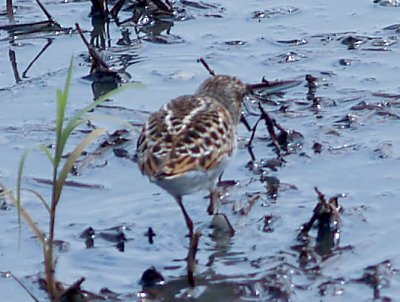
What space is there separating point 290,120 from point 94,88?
1576 mm

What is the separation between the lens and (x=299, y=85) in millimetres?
9352

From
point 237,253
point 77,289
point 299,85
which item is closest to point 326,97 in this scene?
point 299,85

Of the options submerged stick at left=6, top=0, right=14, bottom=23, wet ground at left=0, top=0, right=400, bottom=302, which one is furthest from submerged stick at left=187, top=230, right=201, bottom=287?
submerged stick at left=6, top=0, right=14, bottom=23

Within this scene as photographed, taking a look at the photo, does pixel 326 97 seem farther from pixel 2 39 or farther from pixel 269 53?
pixel 2 39

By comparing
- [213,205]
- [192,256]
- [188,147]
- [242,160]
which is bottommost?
[242,160]

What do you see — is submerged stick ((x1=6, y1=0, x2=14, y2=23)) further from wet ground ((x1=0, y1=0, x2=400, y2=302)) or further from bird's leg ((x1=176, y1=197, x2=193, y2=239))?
bird's leg ((x1=176, y1=197, x2=193, y2=239))

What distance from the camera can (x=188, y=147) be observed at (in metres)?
6.62

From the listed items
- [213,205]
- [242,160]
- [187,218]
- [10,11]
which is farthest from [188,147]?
[10,11]

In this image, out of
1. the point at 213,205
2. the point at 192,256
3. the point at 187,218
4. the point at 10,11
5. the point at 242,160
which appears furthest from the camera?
the point at 10,11

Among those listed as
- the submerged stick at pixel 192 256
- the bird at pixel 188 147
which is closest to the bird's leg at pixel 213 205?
the bird at pixel 188 147

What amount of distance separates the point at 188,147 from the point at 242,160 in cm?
→ 156

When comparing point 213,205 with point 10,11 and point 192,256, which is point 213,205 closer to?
point 192,256

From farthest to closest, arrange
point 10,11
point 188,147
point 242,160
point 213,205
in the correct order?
point 10,11 < point 242,160 < point 213,205 < point 188,147

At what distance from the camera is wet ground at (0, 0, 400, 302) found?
6668mm
